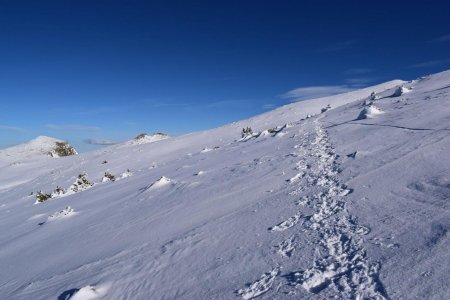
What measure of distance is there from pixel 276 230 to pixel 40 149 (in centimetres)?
3819

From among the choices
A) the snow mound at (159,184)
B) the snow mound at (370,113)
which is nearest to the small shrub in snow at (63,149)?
the snow mound at (159,184)

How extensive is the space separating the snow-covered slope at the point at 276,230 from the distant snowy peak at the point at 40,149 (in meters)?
27.8

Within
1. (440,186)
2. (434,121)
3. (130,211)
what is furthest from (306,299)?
(434,121)

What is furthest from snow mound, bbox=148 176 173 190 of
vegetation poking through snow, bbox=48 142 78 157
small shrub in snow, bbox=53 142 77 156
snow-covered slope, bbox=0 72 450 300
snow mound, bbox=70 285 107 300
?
small shrub in snow, bbox=53 142 77 156

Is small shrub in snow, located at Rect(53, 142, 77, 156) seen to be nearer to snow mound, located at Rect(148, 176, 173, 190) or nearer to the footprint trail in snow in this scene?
snow mound, located at Rect(148, 176, 173, 190)

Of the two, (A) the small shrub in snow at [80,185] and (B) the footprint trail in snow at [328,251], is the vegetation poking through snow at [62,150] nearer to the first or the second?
(A) the small shrub in snow at [80,185]

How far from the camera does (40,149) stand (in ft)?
123

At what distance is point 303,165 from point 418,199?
302 cm

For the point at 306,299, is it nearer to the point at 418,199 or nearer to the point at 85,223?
the point at 418,199

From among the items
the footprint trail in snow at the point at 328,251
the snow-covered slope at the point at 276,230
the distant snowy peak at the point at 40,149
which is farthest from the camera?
the distant snowy peak at the point at 40,149

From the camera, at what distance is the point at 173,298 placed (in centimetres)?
316

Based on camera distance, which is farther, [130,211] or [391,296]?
[130,211]

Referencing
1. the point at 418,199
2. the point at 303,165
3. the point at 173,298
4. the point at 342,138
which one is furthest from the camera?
the point at 342,138

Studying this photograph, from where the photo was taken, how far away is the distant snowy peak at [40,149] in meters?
34.8
